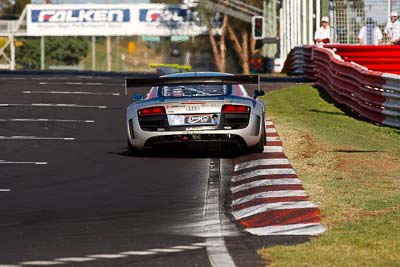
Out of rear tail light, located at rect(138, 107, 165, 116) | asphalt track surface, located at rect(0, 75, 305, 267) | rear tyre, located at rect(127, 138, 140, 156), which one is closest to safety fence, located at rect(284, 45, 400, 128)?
asphalt track surface, located at rect(0, 75, 305, 267)

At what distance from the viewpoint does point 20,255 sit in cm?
926

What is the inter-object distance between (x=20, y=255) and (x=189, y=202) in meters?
3.41

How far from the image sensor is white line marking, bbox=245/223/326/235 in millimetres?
9984

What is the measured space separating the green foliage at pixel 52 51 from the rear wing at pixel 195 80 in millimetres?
95455

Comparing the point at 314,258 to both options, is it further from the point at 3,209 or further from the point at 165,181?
the point at 165,181

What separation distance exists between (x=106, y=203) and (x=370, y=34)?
2513 centimetres

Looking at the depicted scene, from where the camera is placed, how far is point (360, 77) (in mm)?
25797

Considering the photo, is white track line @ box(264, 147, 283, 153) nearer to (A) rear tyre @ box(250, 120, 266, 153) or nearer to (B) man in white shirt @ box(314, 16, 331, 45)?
(A) rear tyre @ box(250, 120, 266, 153)

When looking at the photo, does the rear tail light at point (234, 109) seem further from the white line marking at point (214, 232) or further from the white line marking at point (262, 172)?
the white line marking at point (214, 232)

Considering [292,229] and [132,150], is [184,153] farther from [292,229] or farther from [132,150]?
[292,229]

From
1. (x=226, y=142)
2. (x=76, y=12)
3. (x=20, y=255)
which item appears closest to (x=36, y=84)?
(x=226, y=142)

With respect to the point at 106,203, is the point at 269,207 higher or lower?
higher

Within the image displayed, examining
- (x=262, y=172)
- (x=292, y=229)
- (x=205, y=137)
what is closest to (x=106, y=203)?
(x=262, y=172)

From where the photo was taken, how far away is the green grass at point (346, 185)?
29.3ft
